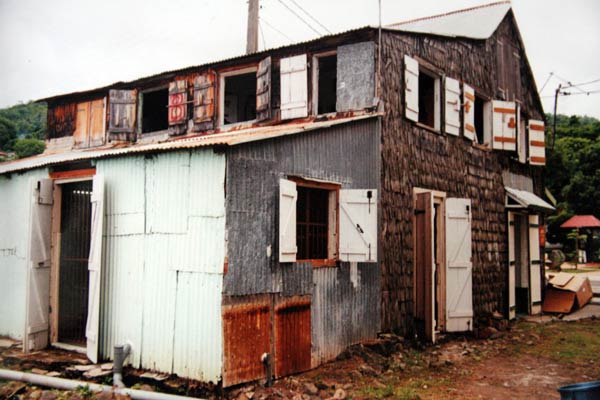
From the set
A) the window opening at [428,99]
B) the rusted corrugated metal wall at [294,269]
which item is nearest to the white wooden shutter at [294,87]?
the rusted corrugated metal wall at [294,269]

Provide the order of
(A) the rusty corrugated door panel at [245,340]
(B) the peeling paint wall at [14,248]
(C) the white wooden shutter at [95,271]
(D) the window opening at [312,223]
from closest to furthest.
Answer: (A) the rusty corrugated door panel at [245,340], (C) the white wooden shutter at [95,271], (D) the window opening at [312,223], (B) the peeling paint wall at [14,248]

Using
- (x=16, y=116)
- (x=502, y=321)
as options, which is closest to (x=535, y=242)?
(x=502, y=321)

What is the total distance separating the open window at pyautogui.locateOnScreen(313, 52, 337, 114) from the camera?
948cm

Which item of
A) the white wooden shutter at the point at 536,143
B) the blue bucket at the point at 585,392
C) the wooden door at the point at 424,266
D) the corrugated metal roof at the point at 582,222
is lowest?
the blue bucket at the point at 585,392

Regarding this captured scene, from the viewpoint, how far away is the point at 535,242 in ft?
43.5

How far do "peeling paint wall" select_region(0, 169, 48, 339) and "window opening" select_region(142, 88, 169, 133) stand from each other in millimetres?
4564

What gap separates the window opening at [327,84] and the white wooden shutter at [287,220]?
4297mm

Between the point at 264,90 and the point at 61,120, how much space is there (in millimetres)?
6489

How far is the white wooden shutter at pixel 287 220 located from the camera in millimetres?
6320

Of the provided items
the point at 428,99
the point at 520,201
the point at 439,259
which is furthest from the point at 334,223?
the point at 520,201

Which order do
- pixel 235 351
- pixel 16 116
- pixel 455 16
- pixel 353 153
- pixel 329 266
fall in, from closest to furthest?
1. pixel 235 351
2. pixel 329 266
3. pixel 353 153
4. pixel 455 16
5. pixel 16 116

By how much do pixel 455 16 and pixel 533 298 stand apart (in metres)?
8.02

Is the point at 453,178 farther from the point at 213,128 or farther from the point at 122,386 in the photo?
the point at 122,386

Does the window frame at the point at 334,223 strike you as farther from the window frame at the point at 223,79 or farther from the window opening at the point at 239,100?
the window opening at the point at 239,100
